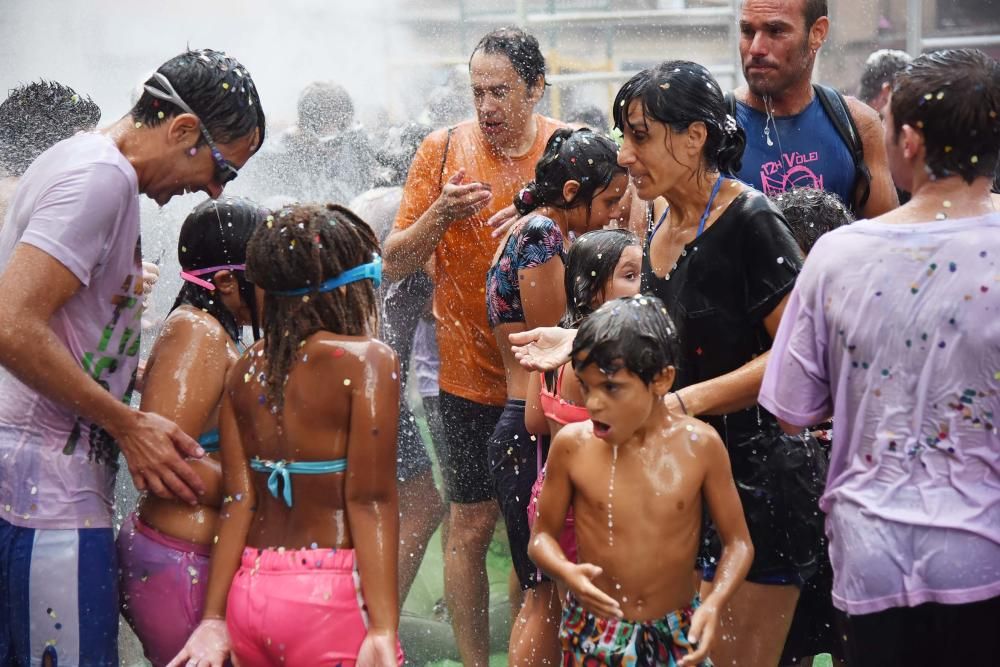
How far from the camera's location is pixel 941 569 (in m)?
2.50

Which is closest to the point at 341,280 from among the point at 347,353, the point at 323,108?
the point at 347,353

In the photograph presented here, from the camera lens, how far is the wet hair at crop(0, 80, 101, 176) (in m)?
4.92

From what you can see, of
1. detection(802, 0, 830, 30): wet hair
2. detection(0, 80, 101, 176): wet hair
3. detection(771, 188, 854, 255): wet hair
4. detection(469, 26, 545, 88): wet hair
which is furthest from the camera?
detection(0, 80, 101, 176): wet hair

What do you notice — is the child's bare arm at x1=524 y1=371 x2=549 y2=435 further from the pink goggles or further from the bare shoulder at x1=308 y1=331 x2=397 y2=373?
the pink goggles

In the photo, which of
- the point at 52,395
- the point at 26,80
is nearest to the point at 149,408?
the point at 52,395

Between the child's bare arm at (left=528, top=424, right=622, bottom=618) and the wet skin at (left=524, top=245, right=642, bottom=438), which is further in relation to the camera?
the wet skin at (left=524, top=245, right=642, bottom=438)

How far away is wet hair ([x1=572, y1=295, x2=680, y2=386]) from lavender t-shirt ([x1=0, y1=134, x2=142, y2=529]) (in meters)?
1.20

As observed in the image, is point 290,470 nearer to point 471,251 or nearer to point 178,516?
point 178,516

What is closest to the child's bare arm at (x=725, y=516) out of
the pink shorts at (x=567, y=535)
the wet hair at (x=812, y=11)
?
the pink shorts at (x=567, y=535)

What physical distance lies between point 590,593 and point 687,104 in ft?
4.15

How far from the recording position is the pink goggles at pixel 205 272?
345 centimetres

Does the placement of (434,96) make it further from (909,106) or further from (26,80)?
(909,106)

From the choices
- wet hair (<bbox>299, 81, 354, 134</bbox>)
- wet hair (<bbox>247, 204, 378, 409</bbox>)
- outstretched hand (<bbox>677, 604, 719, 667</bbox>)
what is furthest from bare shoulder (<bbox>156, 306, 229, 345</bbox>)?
wet hair (<bbox>299, 81, 354, 134</bbox>)

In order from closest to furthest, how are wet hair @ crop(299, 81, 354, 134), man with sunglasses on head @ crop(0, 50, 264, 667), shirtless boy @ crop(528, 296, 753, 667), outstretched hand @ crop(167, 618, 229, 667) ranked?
1. shirtless boy @ crop(528, 296, 753, 667)
2. man with sunglasses on head @ crop(0, 50, 264, 667)
3. outstretched hand @ crop(167, 618, 229, 667)
4. wet hair @ crop(299, 81, 354, 134)
